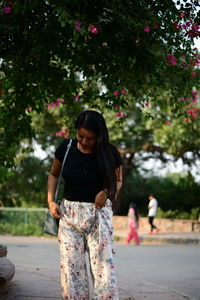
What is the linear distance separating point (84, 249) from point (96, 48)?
116 inches

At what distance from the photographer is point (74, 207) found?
16.1 feet

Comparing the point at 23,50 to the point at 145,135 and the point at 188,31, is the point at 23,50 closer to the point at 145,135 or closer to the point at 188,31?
the point at 188,31

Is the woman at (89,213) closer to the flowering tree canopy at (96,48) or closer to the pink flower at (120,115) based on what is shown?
the flowering tree canopy at (96,48)

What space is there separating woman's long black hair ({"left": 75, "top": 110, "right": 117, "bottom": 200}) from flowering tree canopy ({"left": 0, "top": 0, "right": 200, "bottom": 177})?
174 cm

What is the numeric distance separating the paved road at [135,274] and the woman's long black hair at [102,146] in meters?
2.58

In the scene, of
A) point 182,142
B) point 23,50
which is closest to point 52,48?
point 23,50

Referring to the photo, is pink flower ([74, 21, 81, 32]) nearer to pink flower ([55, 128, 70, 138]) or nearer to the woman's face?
the woman's face

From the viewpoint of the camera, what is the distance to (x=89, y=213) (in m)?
4.87

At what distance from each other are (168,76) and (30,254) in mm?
8837

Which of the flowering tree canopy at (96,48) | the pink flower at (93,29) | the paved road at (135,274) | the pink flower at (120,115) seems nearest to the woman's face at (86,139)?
the flowering tree canopy at (96,48)

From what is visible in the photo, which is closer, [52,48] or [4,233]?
[52,48]

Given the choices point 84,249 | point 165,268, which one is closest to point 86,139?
point 84,249

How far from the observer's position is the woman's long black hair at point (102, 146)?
482 centimetres

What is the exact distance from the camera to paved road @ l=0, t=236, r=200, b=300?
761 cm
